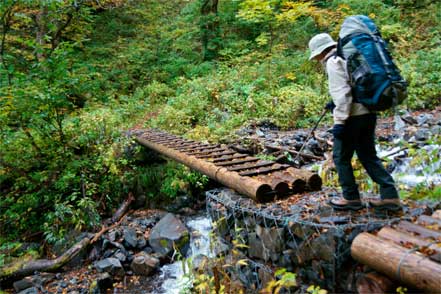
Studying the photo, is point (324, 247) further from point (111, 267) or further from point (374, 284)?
point (111, 267)

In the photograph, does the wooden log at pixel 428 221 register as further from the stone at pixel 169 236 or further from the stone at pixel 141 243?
the stone at pixel 141 243

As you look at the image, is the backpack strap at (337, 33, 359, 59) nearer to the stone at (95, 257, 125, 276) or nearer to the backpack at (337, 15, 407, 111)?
the backpack at (337, 15, 407, 111)

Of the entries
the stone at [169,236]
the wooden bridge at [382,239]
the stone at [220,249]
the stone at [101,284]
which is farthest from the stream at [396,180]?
the wooden bridge at [382,239]

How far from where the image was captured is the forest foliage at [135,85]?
6988 millimetres

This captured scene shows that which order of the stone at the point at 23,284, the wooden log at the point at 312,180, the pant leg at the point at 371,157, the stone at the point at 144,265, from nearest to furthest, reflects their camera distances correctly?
the pant leg at the point at 371,157
the wooden log at the point at 312,180
the stone at the point at 23,284
the stone at the point at 144,265

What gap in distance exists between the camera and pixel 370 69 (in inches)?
100

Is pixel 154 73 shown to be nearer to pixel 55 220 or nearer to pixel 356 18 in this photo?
pixel 55 220

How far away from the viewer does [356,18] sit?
2.73 m

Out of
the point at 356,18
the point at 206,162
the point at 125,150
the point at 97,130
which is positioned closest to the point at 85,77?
the point at 97,130

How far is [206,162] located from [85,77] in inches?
166

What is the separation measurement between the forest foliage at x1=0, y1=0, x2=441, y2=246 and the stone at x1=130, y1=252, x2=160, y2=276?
173cm

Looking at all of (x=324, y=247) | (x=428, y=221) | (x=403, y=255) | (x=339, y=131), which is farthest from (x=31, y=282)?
(x=428, y=221)

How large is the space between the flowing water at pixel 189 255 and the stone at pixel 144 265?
198 millimetres

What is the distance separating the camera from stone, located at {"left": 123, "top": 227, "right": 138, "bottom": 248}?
654 cm
